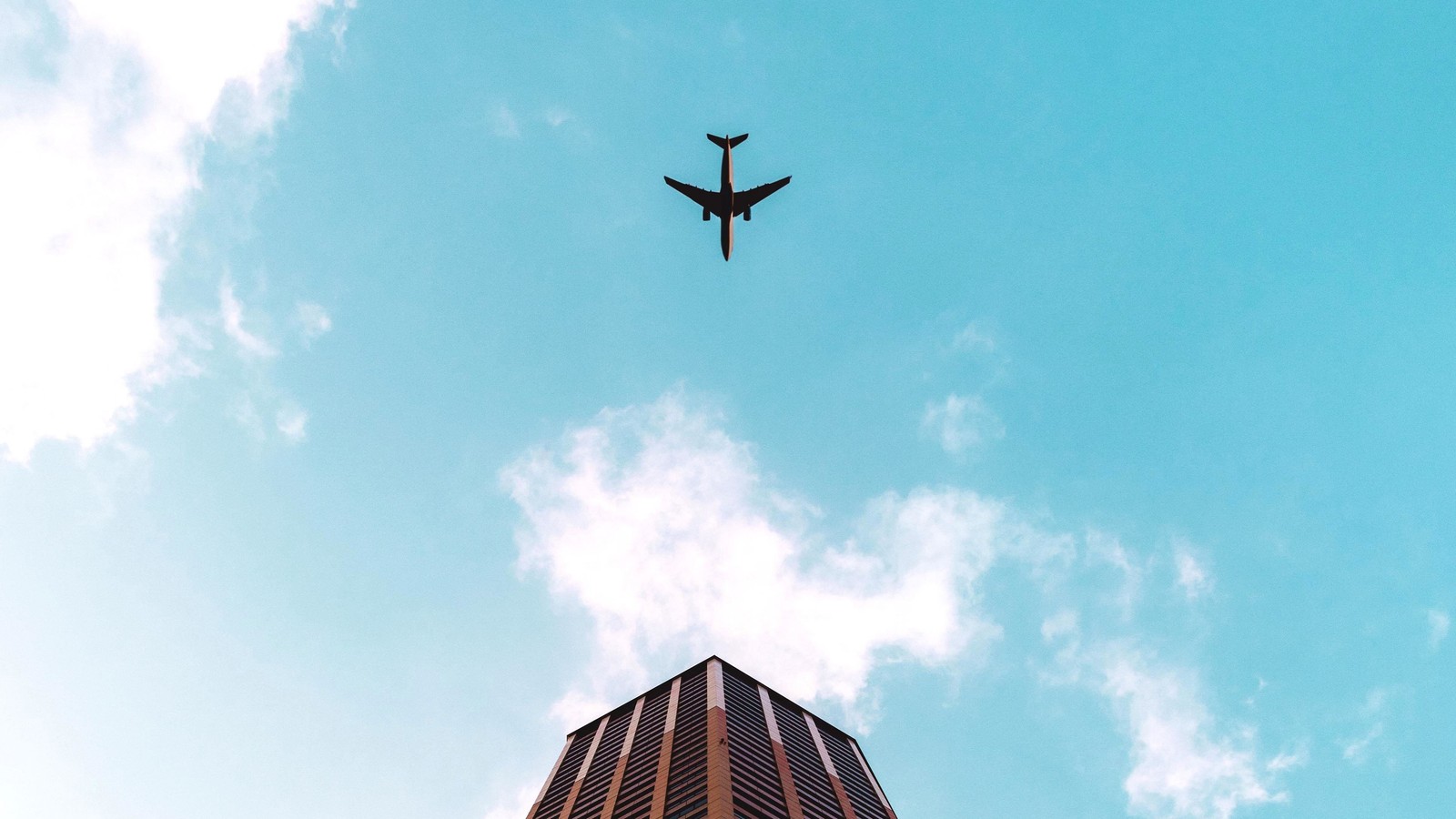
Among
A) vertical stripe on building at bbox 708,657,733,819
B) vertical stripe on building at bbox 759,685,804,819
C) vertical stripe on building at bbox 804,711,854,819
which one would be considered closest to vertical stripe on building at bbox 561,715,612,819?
vertical stripe on building at bbox 708,657,733,819

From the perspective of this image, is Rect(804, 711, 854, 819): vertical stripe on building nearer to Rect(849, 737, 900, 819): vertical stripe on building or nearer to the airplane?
Rect(849, 737, 900, 819): vertical stripe on building

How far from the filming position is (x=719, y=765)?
5144cm

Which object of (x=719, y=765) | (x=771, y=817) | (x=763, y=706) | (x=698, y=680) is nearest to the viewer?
(x=771, y=817)

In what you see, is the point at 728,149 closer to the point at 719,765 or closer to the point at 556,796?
the point at 719,765

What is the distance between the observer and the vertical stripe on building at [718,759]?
44594 millimetres

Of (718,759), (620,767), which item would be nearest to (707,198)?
(718,759)

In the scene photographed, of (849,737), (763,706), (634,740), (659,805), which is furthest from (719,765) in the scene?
(849,737)

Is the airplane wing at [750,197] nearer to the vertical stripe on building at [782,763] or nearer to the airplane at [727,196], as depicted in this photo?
the airplane at [727,196]

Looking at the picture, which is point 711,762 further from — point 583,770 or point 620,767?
point 583,770

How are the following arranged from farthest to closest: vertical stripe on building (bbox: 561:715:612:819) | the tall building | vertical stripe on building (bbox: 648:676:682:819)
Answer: vertical stripe on building (bbox: 561:715:612:819), the tall building, vertical stripe on building (bbox: 648:676:682:819)

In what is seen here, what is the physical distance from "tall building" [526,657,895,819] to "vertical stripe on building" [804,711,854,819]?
0.43 feet

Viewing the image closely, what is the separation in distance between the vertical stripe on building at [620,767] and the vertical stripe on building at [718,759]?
693cm

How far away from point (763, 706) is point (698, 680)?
874 cm

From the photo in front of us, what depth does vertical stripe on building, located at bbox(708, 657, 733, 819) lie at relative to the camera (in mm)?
44594
